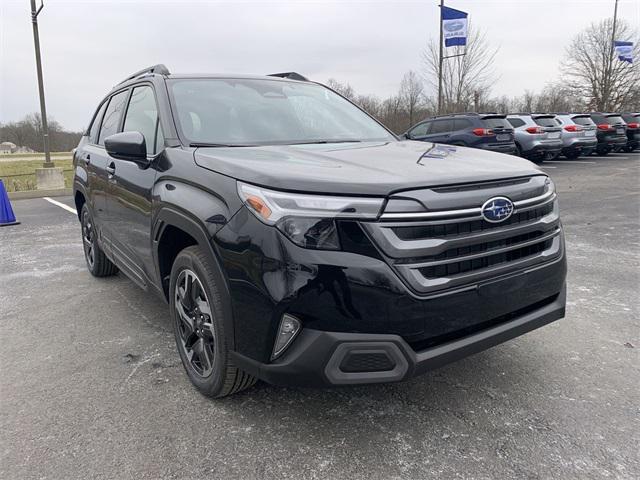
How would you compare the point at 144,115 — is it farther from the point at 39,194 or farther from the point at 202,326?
the point at 39,194

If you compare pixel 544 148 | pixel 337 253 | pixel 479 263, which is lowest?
pixel 479 263

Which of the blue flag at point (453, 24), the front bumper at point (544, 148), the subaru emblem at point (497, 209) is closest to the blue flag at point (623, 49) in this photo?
the blue flag at point (453, 24)

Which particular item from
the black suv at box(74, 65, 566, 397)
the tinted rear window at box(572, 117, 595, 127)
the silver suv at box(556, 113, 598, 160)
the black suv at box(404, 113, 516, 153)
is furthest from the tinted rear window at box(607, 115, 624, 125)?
the black suv at box(74, 65, 566, 397)

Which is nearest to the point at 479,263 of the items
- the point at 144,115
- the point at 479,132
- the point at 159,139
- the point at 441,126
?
the point at 159,139

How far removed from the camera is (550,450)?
2.14 m

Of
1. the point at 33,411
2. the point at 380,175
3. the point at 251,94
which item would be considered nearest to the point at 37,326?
the point at 33,411

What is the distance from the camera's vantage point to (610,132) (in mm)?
19453

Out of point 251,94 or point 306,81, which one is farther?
point 306,81

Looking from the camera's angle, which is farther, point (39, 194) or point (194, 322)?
point (39, 194)

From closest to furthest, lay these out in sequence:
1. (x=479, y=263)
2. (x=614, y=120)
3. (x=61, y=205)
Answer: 1. (x=479, y=263)
2. (x=61, y=205)
3. (x=614, y=120)

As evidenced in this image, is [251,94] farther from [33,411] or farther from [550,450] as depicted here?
[550,450]

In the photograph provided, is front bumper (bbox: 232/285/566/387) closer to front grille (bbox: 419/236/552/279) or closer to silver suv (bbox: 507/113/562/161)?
front grille (bbox: 419/236/552/279)

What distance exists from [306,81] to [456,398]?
9.05 ft

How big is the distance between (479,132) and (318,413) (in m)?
12.8
